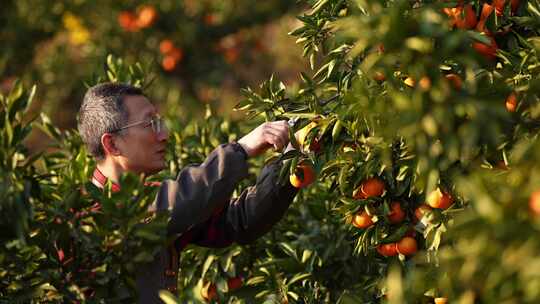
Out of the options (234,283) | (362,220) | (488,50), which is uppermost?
(488,50)

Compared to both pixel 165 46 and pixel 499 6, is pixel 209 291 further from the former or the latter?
pixel 165 46

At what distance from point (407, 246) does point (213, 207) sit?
51 cm

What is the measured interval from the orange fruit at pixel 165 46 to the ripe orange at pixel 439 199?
6359mm

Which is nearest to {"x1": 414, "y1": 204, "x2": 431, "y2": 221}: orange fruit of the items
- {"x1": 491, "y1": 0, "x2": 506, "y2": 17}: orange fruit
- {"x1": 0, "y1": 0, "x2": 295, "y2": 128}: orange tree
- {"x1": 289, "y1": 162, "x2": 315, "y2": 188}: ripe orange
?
{"x1": 289, "y1": 162, "x2": 315, "y2": 188}: ripe orange

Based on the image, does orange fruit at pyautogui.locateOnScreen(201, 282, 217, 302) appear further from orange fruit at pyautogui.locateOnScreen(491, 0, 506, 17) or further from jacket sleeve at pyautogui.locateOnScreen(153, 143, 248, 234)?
orange fruit at pyautogui.locateOnScreen(491, 0, 506, 17)

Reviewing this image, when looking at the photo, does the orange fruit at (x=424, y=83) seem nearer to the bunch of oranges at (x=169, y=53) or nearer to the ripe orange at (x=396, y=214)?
the ripe orange at (x=396, y=214)

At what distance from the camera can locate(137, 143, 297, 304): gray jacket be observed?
2371 mm

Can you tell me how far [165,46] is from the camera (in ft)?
27.6

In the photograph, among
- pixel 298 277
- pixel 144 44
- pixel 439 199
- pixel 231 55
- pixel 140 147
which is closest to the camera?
pixel 439 199

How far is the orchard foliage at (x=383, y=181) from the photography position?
1.64 meters

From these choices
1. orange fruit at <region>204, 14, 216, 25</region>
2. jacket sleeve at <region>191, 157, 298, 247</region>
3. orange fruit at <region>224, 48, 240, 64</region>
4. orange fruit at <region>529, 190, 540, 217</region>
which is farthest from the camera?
orange fruit at <region>224, 48, 240, 64</region>

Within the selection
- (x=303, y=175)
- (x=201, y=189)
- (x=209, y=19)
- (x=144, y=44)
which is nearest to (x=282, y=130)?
(x=303, y=175)

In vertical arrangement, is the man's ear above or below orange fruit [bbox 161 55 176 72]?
above

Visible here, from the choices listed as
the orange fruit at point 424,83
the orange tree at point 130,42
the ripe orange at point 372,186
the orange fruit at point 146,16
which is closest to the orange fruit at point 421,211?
the ripe orange at point 372,186
